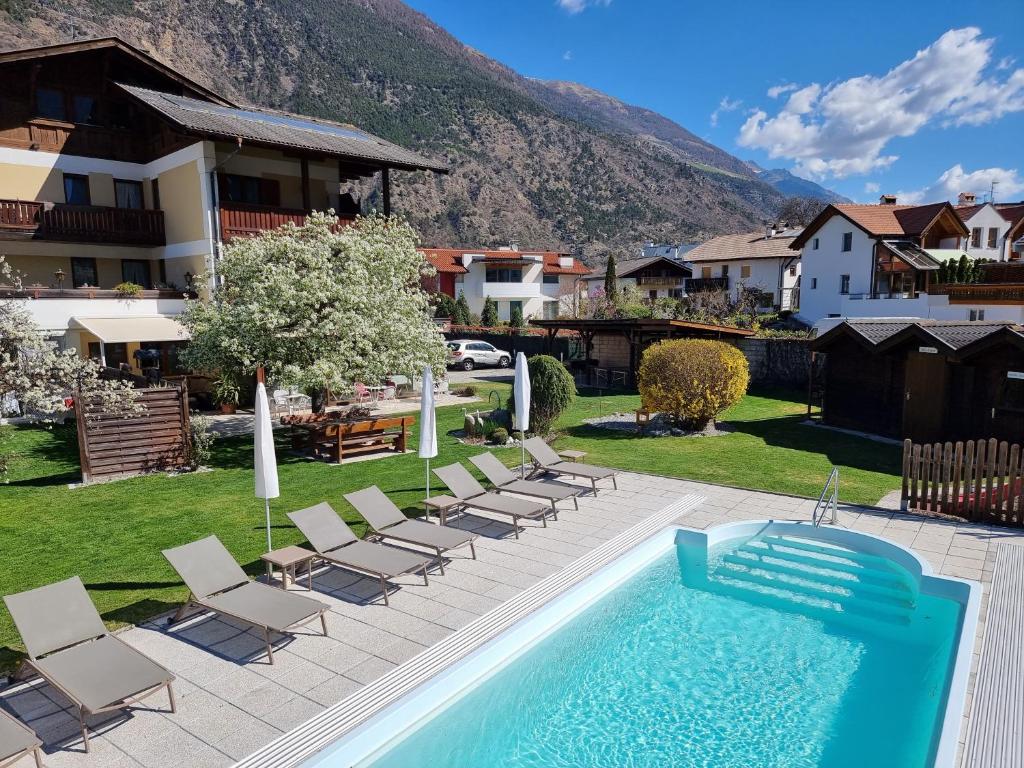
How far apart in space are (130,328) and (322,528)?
52.8 ft

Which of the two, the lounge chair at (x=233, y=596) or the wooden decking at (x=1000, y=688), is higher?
A: the lounge chair at (x=233, y=596)

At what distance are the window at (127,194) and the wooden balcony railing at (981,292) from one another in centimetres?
3608

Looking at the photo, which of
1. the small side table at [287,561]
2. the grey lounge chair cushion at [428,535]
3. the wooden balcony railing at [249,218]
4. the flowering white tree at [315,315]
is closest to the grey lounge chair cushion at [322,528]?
the small side table at [287,561]

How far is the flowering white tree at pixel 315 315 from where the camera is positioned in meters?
15.8

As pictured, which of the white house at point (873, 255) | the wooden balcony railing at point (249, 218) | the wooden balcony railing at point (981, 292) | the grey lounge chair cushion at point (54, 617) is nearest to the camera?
the grey lounge chair cushion at point (54, 617)

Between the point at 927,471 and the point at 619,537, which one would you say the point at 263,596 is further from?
the point at 927,471

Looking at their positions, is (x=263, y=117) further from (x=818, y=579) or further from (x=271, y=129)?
(x=818, y=579)

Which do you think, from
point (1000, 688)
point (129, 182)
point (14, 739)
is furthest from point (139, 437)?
point (129, 182)

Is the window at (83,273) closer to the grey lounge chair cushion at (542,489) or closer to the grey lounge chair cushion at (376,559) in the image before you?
the grey lounge chair cushion at (542,489)

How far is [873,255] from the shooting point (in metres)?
43.0

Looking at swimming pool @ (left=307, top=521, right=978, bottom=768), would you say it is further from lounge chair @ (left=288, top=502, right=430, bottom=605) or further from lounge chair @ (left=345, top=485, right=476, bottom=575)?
lounge chair @ (left=345, top=485, right=476, bottom=575)

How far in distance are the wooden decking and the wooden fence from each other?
2.78 metres

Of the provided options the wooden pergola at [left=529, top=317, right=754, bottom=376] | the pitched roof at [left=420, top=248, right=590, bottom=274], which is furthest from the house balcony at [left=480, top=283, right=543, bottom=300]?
the wooden pergola at [left=529, top=317, right=754, bottom=376]

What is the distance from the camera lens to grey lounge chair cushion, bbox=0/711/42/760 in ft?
16.3
